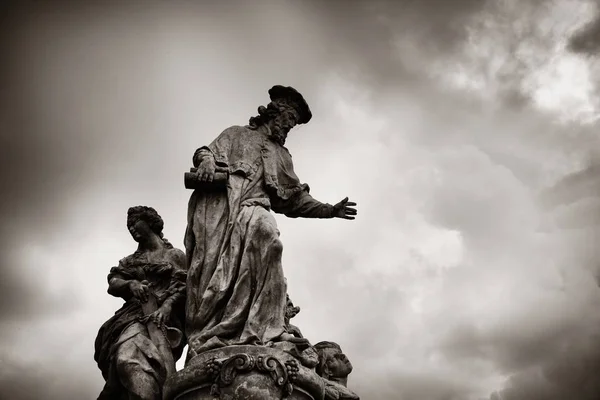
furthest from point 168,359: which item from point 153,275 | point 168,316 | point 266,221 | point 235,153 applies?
point 235,153

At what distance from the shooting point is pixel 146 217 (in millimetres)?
11094

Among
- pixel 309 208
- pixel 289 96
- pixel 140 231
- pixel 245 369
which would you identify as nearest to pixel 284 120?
pixel 289 96

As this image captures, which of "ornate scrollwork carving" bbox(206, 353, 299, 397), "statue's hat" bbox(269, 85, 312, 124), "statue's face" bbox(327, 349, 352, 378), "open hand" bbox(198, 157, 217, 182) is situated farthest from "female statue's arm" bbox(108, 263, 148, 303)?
"statue's hat" bbox(269, 85, 312, 124)

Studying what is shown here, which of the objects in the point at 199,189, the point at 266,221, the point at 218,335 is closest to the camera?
the point at 218,335

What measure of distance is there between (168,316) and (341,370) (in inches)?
98.1

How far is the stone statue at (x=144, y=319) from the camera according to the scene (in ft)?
30.7

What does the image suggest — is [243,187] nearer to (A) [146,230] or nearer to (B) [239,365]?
(A) [146,230]

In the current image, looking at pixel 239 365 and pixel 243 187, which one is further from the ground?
pixel 243 187

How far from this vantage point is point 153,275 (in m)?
10.6

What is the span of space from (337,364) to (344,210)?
8.61 ft

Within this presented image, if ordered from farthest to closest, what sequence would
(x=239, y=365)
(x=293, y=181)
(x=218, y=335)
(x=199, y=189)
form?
(x=293, y=181) → (x=199, y=189) → (x=218, y=335) → (x=239, y=365)

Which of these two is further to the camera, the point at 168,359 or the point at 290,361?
the point at 168,359

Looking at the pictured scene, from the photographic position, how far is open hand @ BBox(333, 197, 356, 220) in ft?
38.3

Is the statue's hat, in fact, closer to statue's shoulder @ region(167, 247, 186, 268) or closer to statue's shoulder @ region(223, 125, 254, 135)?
statue's shoulder @ region(223, 125, 254, 135)
